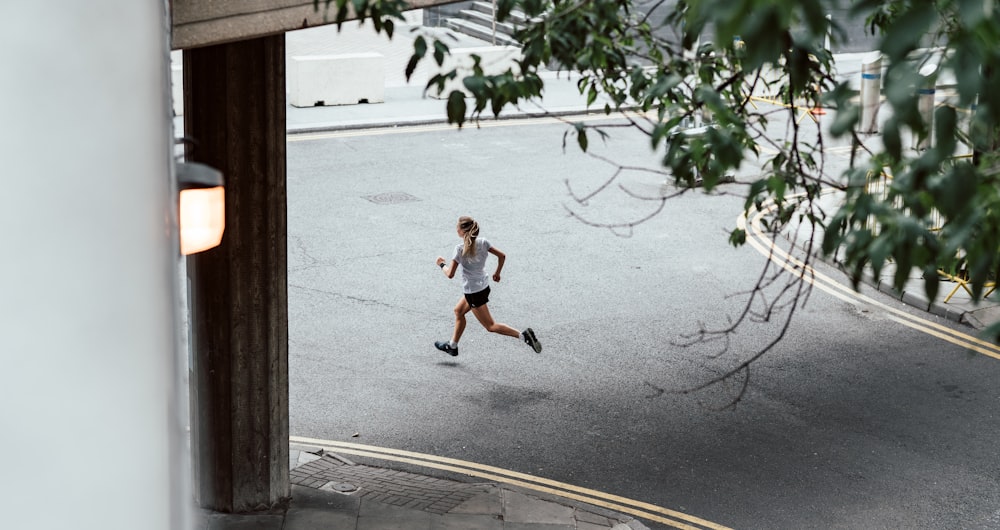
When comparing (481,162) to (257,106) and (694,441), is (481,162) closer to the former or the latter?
(694,441)

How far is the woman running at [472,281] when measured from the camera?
10.9 metres

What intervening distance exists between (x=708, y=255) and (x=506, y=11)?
1020 cm

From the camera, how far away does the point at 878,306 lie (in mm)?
13195

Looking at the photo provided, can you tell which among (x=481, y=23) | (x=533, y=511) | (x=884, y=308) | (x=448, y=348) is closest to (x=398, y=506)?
(x=533, y=511)

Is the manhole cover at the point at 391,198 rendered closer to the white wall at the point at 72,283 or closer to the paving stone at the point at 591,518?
the paving stone at the point at 591,518

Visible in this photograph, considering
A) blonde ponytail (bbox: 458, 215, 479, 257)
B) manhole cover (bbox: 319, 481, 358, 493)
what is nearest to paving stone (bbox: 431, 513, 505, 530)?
manhole cover (bbox: 319, 481, 358, 493)

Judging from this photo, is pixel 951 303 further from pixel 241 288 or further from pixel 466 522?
pixel 241 288

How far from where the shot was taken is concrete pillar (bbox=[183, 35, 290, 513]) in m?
7.11

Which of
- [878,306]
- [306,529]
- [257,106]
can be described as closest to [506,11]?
[257,106]

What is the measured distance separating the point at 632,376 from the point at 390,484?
3155 mm

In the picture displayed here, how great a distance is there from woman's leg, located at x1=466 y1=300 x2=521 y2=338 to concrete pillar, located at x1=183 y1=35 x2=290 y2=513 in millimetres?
3397

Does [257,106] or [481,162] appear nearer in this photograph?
[257,106]

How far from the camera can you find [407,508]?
8055 mm

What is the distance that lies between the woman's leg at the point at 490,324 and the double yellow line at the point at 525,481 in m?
2.26
